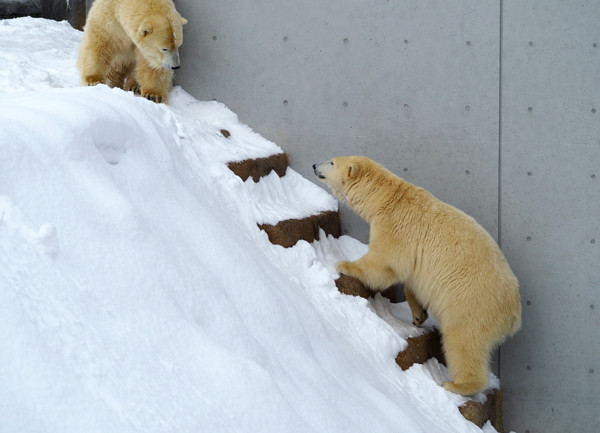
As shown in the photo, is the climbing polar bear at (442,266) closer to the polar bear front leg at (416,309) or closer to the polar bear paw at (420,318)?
the polar bear front leg at (416,309)

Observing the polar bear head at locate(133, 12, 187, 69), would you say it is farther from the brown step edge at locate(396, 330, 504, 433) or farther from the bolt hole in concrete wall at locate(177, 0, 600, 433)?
the brown step edge at locate(396, 330, 504, 433)

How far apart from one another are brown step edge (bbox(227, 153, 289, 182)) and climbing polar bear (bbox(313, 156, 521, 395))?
1.66 feet

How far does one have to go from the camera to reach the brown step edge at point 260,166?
4.45m

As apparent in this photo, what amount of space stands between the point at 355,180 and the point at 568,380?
2.16m

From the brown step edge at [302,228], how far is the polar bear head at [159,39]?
1.45 m

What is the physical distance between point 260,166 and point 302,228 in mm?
576

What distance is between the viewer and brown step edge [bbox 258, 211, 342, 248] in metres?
4.24

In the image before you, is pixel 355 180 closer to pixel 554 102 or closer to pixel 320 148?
pixel 320 148

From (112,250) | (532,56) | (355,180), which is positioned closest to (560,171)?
(532,56)

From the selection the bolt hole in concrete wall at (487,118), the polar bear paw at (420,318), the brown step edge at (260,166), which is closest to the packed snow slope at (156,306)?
the brown step edge at (260,166)

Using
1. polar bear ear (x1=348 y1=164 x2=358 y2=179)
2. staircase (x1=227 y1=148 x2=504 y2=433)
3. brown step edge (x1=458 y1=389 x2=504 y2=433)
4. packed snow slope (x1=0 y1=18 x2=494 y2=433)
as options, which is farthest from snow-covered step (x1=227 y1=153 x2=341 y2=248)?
brown step edge (x1=458 y1=389 x2=504 y2=433)

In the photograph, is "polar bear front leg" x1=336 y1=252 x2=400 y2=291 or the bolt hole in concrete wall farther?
the bolt hole in concrete wall

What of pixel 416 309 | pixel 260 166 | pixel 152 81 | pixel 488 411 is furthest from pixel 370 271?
pixel 152 81

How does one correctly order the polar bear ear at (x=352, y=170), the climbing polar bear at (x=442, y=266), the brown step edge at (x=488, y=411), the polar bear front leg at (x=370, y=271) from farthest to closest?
the polar bear ear at (x=352, y=170) < the polar bear front leg at (x=370, y=271) < the climbing polar bear at (x=442, y=266) < the brown step edge at (x=488, y=411)
